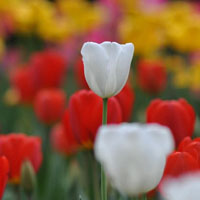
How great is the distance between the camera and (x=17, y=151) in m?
0.97

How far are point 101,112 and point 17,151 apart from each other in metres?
0.16

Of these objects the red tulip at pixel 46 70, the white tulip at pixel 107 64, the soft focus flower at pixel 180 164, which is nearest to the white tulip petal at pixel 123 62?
the white tulip at pixel 107 64

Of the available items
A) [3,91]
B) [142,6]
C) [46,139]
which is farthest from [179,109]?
[142,6]

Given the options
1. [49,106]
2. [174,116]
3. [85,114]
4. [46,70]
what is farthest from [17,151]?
[46,70]

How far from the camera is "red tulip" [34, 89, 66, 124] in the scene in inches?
68.4

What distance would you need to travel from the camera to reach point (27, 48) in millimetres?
3150

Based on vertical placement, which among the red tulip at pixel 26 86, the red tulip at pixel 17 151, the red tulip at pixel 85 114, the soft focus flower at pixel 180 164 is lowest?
the red tulip at pixel 26 86

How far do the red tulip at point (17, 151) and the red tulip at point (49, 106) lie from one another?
730mm

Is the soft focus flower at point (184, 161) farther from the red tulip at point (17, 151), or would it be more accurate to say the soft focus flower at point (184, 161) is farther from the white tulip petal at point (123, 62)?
the red tulip at point (17, 151)

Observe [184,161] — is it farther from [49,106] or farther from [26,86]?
[26,86]

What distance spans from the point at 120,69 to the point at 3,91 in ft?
8.01

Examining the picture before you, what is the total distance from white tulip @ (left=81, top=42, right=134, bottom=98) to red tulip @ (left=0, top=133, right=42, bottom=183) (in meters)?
0.30

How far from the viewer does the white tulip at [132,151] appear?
1.55 ft

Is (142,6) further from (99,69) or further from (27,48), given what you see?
(99,69)
